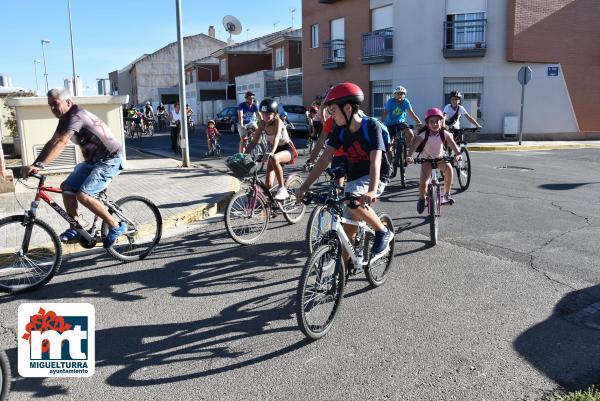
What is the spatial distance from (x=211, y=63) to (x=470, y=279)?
55.5 m

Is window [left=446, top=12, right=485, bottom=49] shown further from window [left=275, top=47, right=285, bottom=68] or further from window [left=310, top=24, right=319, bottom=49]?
window [left=275, top=47, right=285, bottom=68]

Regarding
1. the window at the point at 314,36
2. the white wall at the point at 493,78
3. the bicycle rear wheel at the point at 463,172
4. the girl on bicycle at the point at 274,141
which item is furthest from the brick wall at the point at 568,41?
the girl on bicycle at the point at 274,141

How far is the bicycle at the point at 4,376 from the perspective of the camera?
2916mm

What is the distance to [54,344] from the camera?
362cm

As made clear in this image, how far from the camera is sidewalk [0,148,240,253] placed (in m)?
7.72

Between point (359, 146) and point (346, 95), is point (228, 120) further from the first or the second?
point (346, 95)

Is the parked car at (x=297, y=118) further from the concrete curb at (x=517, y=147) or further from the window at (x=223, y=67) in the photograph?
the window at (x=223, y=67)

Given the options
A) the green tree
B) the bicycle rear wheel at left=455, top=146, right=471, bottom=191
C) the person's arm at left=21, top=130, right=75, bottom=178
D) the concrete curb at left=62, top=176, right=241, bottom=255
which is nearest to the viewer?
the person's arm at left=21, top=130, right=75, bottom=178

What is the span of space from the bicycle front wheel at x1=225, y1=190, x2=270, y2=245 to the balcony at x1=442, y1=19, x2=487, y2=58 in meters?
18.7

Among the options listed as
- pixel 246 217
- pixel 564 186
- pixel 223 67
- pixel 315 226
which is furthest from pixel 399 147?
pixel 223 67

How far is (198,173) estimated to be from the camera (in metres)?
12.5

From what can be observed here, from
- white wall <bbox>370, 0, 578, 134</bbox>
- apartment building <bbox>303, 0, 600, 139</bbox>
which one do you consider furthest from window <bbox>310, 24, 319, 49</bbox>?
white wall <bbox>370, 0, 578, 134</bbox>

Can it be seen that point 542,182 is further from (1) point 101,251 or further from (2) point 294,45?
(2) point 294,45

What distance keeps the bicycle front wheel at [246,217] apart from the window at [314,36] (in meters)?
26.5
